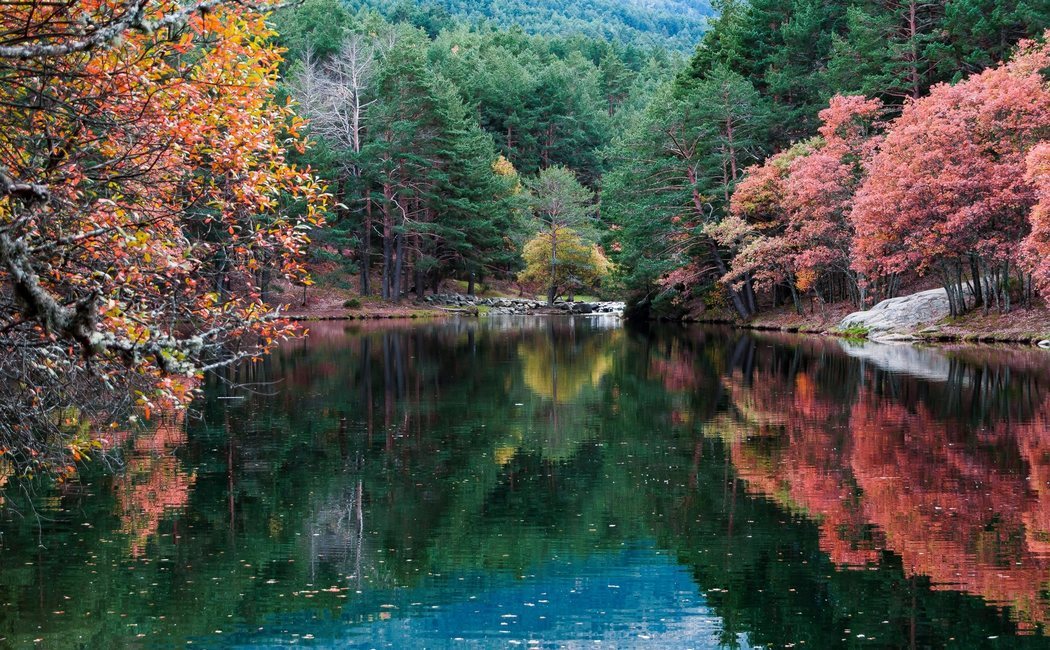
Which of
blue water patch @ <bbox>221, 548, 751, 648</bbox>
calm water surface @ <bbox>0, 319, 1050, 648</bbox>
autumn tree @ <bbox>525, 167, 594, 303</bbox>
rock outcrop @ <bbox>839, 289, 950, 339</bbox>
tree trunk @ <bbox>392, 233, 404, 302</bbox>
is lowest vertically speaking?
blue water patch @ <bbox>221, 548, 751, 648</bbox>

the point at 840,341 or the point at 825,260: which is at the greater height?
the point at 825,260

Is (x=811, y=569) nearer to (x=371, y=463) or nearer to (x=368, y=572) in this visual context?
(x=368, y=572)

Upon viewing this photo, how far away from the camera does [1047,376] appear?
30047 mm

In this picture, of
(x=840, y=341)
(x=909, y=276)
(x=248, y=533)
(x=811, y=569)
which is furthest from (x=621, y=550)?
(x=909, y=276)

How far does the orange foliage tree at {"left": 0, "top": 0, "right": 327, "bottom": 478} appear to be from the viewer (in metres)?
8.79

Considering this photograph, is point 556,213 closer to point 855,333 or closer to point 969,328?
point 855,333

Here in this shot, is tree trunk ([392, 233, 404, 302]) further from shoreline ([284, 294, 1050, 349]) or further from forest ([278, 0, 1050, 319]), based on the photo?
shoreline ([284, 294, 1050, 349])

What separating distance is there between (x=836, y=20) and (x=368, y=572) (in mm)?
70057

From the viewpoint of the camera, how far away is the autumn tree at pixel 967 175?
42.2 meters

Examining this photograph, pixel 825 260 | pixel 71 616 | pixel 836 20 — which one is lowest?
pixel 71 616

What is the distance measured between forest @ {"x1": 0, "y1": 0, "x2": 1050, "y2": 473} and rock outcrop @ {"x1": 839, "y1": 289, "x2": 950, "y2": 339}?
154 cm

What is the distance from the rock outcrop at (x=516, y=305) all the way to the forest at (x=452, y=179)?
7.24 feet

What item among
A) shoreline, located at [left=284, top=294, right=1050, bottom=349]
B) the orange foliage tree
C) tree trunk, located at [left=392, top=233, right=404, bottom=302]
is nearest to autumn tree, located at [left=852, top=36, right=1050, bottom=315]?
shoreline, located at [left=284, top=294, right=1050, bottom=349]

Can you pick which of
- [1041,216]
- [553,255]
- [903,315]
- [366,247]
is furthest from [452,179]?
[1041,216]
